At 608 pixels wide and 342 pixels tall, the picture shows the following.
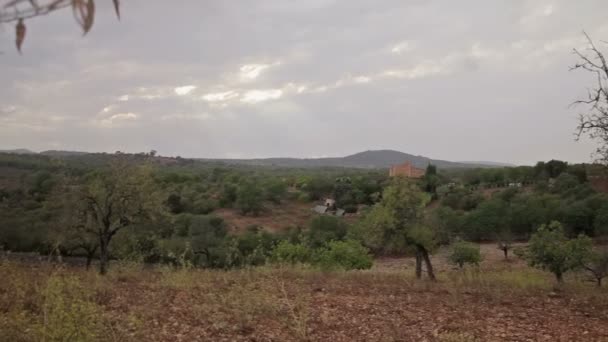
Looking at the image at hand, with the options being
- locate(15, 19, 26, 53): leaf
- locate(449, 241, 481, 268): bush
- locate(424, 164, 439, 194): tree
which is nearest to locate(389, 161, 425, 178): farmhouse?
locate(424, 164, 439, 194): tree

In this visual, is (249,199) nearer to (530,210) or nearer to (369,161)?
(530,210)

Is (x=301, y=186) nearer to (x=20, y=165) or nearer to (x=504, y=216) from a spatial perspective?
(x=504, y=216)

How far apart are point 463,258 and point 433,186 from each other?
32004mm

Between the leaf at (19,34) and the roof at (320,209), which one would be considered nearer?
the leaf at (19,34)

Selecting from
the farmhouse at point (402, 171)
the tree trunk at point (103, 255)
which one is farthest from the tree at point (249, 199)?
the tree trunk at point (103, 255)

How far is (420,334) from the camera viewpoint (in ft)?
23.0

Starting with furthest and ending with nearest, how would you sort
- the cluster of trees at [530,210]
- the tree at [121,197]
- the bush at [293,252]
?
1. the cluster of trees at [530,210]
2. the bush at [293,252]
3. the tree at [121,197]

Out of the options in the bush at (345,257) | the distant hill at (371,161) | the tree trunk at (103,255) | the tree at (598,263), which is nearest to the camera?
the tree trunk at (103,255)

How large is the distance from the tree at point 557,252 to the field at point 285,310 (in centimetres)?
424

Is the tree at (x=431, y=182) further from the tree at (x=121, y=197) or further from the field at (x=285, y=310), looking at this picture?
the field at (x=285, y=310)

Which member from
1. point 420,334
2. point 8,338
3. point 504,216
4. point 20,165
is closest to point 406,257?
point 504,216

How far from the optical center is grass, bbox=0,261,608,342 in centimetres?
516

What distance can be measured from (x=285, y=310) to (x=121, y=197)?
931cm

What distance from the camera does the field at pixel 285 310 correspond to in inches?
221
